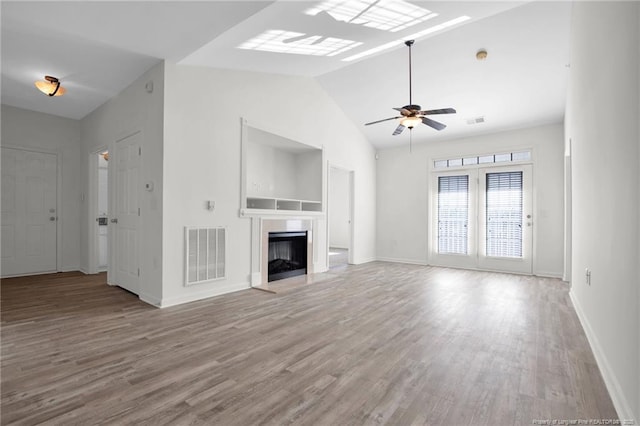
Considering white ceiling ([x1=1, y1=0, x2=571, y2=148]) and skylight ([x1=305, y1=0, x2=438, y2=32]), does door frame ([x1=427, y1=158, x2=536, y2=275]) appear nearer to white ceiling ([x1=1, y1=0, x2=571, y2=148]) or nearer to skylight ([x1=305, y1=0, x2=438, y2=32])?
white ceiling ([x1=1, y1=0, x2=571, y2=148])

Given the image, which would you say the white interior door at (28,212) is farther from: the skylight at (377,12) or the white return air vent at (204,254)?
the skylight at (377,12)

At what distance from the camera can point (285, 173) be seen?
6.48 meters

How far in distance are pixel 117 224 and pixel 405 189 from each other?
5839 mm

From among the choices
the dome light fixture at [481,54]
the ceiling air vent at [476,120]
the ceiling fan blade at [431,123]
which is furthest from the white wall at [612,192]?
the ceiling air vent at [476,120]

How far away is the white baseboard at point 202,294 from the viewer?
367cm

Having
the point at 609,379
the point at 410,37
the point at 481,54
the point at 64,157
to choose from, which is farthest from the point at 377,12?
the point at 64,157

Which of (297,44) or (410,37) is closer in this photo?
(297,44)

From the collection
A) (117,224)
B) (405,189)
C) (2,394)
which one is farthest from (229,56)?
(405,189)

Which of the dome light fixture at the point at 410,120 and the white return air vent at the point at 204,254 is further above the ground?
the dome light fixture at the point at 410,120

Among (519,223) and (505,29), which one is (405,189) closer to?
(519,223)

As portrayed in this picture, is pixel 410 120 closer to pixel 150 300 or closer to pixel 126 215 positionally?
pixel 150 300

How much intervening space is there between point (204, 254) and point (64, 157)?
3.96 metres

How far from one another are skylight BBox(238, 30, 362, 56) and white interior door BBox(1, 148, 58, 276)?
4603 millimetres

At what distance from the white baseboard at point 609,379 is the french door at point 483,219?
11.2 ft
